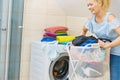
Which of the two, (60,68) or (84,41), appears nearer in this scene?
(84,41)

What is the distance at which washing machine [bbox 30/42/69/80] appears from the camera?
109 inches

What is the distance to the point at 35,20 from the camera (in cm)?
331

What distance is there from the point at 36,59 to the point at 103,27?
118cm

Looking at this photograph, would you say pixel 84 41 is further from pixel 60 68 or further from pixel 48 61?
pixel 60 68

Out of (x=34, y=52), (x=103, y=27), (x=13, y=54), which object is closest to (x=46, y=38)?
(x=34, y=52)

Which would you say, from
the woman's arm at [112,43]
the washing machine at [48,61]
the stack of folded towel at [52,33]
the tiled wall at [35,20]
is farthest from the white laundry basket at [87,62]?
the tiled wall at [35,20]

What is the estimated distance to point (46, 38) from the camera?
3.13 metres

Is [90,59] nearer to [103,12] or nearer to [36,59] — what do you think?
[103,12]

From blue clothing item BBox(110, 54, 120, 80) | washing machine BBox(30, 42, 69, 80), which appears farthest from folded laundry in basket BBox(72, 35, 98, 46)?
washing machine BBox(30, 42, 69, 80)

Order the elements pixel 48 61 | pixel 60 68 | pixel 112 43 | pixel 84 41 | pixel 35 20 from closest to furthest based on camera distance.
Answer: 1. pixel 112 43
2. pixel 84 41
3. pixel 48 61
4. pixel 60 68
5. pixel 35 20

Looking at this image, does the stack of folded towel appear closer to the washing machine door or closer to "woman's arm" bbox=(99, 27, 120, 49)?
the washing machine door

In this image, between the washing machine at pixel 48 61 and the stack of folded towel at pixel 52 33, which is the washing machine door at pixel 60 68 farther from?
the stack of folded towel at pixel 52 33

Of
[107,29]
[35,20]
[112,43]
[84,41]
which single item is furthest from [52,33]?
[112,43]

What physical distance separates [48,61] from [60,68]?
321mm
